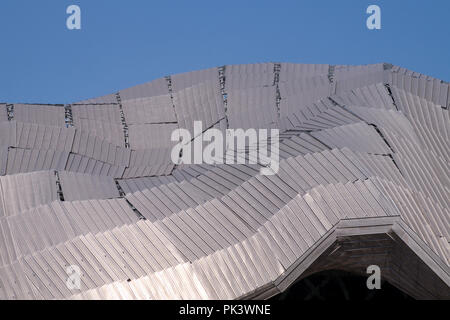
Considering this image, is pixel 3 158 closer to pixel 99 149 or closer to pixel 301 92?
pixel 99 149

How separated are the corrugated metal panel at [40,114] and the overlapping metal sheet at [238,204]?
0.08m

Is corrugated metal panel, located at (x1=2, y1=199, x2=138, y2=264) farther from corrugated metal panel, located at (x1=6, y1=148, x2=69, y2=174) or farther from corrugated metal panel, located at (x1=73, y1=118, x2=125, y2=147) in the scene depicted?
corrugated metal panel, located at (x1=73, y1=118, x2=125, y2=147)

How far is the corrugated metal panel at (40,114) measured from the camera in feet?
162

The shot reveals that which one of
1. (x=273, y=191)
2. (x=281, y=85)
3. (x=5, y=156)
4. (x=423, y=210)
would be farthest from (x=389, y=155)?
(x=5, y=156)

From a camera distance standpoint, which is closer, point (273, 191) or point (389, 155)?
point (273, 191)

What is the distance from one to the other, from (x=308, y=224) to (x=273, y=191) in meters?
2.30

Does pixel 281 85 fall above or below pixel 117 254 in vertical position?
above

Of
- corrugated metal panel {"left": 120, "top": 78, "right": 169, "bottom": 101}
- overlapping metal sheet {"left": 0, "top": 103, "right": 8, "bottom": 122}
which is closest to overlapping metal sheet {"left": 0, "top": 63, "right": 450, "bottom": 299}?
overlapping metal sheet {"left": 0, "top": 103, "right": 8, "bottom": 122}

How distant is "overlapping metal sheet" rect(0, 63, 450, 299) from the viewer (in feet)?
118

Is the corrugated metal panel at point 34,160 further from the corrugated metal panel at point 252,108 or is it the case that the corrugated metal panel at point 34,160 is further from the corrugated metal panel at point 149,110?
the corrugated metal panel at point 252,108

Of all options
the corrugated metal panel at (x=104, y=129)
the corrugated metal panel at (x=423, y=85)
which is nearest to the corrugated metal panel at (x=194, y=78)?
the corrugated metal panel at (x=104, y=129)

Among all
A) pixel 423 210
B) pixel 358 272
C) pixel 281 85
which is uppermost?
pixel 281 85
